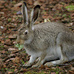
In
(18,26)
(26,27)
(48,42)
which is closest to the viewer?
(26,27)

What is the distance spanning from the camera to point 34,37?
5.73 metres

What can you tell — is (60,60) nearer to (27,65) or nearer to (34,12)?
(27,65)

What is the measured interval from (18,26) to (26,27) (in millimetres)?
3019

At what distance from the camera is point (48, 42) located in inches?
231

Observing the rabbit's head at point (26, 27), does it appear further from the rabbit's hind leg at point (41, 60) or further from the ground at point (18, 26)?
the ground at point (18, 26)

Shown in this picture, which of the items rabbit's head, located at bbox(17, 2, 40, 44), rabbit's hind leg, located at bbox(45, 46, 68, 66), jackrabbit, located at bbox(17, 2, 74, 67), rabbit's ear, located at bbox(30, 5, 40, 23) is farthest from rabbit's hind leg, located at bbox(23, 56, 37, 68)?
rabbit's ear, located at bbox(30, 5, 40, 23)

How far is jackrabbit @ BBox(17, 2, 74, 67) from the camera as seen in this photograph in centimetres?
567

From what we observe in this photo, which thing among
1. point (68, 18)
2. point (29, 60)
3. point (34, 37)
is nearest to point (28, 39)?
point (34, 37)

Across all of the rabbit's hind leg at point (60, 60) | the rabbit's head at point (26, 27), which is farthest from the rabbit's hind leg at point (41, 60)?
the rabbit's head at point (26, 27)

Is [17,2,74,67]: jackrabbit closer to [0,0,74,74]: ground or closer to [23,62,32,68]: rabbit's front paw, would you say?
[23,62,32,68]: rabbit's front paw

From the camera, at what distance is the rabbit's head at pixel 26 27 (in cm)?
526

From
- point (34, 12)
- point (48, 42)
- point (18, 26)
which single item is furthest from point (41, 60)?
point (18, 26)

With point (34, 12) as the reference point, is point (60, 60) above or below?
below

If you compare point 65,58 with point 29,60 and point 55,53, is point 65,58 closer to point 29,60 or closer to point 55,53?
point 55,53
